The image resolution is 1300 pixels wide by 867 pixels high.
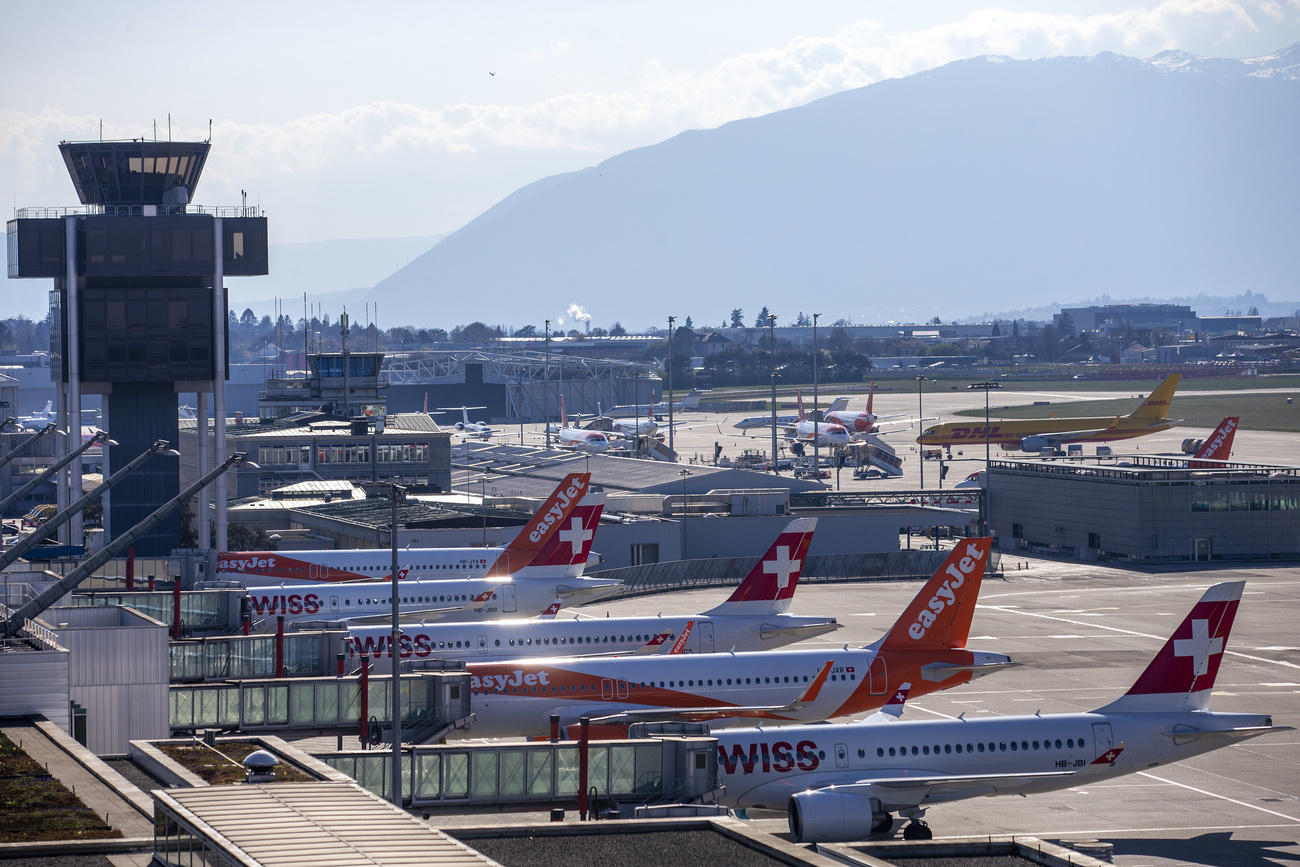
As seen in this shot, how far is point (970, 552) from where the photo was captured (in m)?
49.2

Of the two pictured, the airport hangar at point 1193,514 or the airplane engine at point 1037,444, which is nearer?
the airport hangar at point 1193,514

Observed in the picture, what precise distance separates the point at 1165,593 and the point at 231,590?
53332 millimetres

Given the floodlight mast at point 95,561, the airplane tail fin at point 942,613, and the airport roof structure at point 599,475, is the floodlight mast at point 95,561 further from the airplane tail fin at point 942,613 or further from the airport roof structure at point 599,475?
the airport roof structure at point 599,475

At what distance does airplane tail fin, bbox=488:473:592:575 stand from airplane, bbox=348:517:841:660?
12.1 m

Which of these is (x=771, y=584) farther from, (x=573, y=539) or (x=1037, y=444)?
(x=1037, y=444)

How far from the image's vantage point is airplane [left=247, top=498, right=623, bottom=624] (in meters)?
62.7

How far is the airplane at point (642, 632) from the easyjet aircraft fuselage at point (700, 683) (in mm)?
6815

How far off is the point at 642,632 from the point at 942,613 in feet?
36.8

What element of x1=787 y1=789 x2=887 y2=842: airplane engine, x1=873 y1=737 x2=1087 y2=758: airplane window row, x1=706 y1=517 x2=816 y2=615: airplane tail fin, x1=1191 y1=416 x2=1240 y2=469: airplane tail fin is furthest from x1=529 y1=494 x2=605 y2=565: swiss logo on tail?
x1=1191 y1=416 x2=1240 y2=469: airplane tail fin

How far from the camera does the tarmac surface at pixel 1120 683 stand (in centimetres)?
4181

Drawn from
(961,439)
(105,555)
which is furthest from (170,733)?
(961,439)

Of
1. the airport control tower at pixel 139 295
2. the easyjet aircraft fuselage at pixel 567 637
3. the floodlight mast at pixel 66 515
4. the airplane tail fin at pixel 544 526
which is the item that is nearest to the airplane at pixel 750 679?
the easyjet aircraft fuselage at pixel 567 637

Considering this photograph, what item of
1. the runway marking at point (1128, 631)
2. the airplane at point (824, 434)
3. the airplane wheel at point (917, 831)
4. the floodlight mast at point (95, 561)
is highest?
the floodlight mast at point (95, 561)

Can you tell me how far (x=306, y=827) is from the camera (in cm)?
2248
